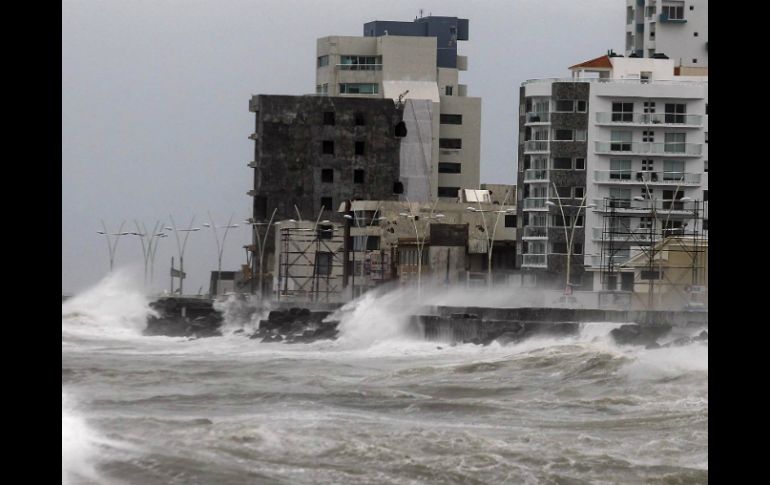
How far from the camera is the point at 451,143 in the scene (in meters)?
90.8

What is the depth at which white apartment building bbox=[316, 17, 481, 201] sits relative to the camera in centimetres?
8744

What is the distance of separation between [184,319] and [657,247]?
63.7 ft

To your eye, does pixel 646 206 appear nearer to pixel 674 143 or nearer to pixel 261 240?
pixel 674 143

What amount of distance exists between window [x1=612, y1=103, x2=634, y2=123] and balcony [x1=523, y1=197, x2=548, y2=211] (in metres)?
4.34

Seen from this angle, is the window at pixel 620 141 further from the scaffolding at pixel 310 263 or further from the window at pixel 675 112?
the scaffolding at pixel 310 263

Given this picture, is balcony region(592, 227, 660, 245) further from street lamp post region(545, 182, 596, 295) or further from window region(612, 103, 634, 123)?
window region(612, 103, 634, 123)

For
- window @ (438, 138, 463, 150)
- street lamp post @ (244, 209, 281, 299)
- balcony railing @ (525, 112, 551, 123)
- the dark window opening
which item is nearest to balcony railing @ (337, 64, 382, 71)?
window @ (438, 138, 463, 150)

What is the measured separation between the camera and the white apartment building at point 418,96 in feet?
287

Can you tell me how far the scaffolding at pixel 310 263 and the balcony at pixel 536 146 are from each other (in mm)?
12735

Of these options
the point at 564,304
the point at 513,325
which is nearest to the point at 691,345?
the point at 513,325

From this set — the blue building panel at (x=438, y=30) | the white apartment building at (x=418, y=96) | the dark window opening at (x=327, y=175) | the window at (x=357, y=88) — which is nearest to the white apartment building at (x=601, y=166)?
the dark window opening at (x=327, y=175)
